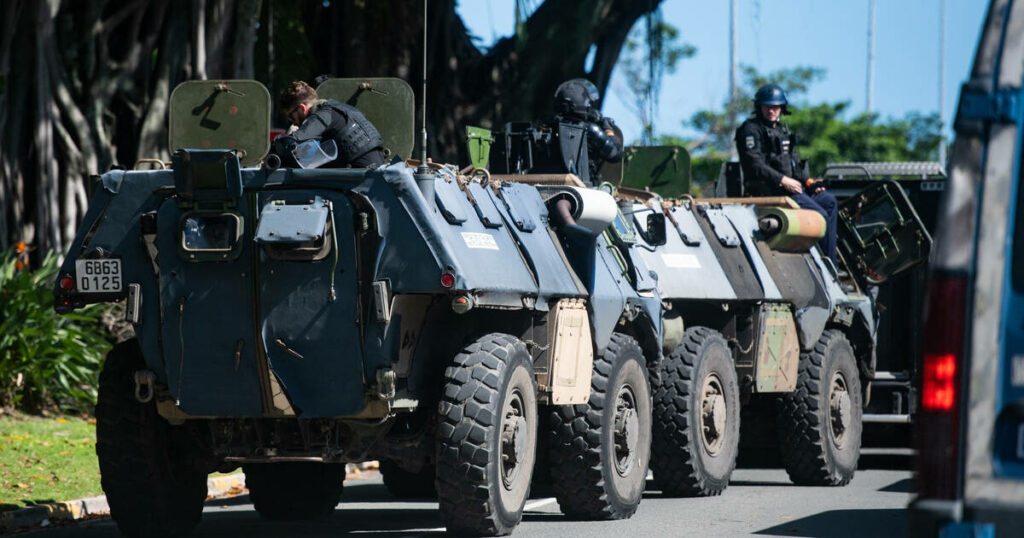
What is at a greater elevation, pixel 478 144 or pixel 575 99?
pixel 575 99

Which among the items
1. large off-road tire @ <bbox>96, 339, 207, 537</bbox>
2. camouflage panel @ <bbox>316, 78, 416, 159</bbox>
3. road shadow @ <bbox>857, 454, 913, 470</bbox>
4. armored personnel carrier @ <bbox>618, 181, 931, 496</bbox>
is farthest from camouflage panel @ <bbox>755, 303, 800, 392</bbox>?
large off-road tire @ <bbox>96, 339, 207, 537</bbox>

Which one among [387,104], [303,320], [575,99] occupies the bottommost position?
[303,320]

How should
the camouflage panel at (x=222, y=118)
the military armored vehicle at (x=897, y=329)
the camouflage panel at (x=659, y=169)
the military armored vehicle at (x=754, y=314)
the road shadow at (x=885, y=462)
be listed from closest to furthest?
the camouflage panel at (x=222, y=118) < the military armored vehicle at (x=754, y=314) < the camouflage panel at (x=659, y=169) < the military armored vehicle at (x=897, y=329) < the road shadow at (x=885, y=462)

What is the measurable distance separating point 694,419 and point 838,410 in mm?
2579

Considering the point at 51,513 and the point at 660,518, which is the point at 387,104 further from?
the point at 51,513

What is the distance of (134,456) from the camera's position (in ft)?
29.6

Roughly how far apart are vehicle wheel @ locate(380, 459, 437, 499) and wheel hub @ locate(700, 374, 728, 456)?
6.37 ft

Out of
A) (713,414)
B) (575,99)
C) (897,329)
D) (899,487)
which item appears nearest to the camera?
(713,414)

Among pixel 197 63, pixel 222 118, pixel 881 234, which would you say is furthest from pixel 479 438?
pixel 197 63

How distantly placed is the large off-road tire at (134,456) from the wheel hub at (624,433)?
259 centimetres

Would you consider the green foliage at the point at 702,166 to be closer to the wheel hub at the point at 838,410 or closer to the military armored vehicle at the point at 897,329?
the military armored vehicle at the point at 897,329

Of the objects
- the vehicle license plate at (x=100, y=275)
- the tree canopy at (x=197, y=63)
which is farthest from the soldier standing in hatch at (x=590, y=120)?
the tree canopy at (x=197, y=63)

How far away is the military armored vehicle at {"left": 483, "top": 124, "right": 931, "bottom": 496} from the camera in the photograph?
11664 mm

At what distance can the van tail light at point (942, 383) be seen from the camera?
4.70m
